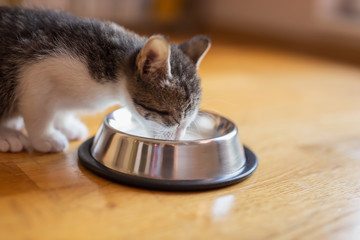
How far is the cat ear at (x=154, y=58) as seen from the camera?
1308 mm

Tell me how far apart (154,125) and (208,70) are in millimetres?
1660

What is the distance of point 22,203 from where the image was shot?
1.18m

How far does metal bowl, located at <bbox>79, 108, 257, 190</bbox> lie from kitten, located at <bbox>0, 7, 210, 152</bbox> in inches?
4.7

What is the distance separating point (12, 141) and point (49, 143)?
12cm

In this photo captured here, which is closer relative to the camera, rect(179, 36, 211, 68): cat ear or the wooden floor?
the wooden floor

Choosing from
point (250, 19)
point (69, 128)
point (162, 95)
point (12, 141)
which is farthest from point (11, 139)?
point (250, 19)

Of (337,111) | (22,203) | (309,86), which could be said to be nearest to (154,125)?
(22,203)

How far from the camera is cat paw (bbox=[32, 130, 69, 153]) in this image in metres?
1.53

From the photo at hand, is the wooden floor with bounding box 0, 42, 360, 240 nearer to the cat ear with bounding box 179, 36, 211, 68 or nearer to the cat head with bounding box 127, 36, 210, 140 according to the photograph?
the cat head with bounding box 127, 36, 210, 140

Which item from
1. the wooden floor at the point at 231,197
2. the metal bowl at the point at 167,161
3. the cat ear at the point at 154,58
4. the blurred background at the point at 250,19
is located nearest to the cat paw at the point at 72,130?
the wooden floor at the point at 231,197

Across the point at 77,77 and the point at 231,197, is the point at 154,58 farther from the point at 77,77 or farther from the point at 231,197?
the point at 231,197

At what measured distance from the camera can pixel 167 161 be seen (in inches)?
51.2

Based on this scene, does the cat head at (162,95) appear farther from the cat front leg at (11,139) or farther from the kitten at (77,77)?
the cat front leg at (11,139)

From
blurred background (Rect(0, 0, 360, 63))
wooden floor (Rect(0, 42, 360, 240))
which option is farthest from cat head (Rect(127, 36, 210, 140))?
blurred background (Rect(0, 0, 360, 63))
